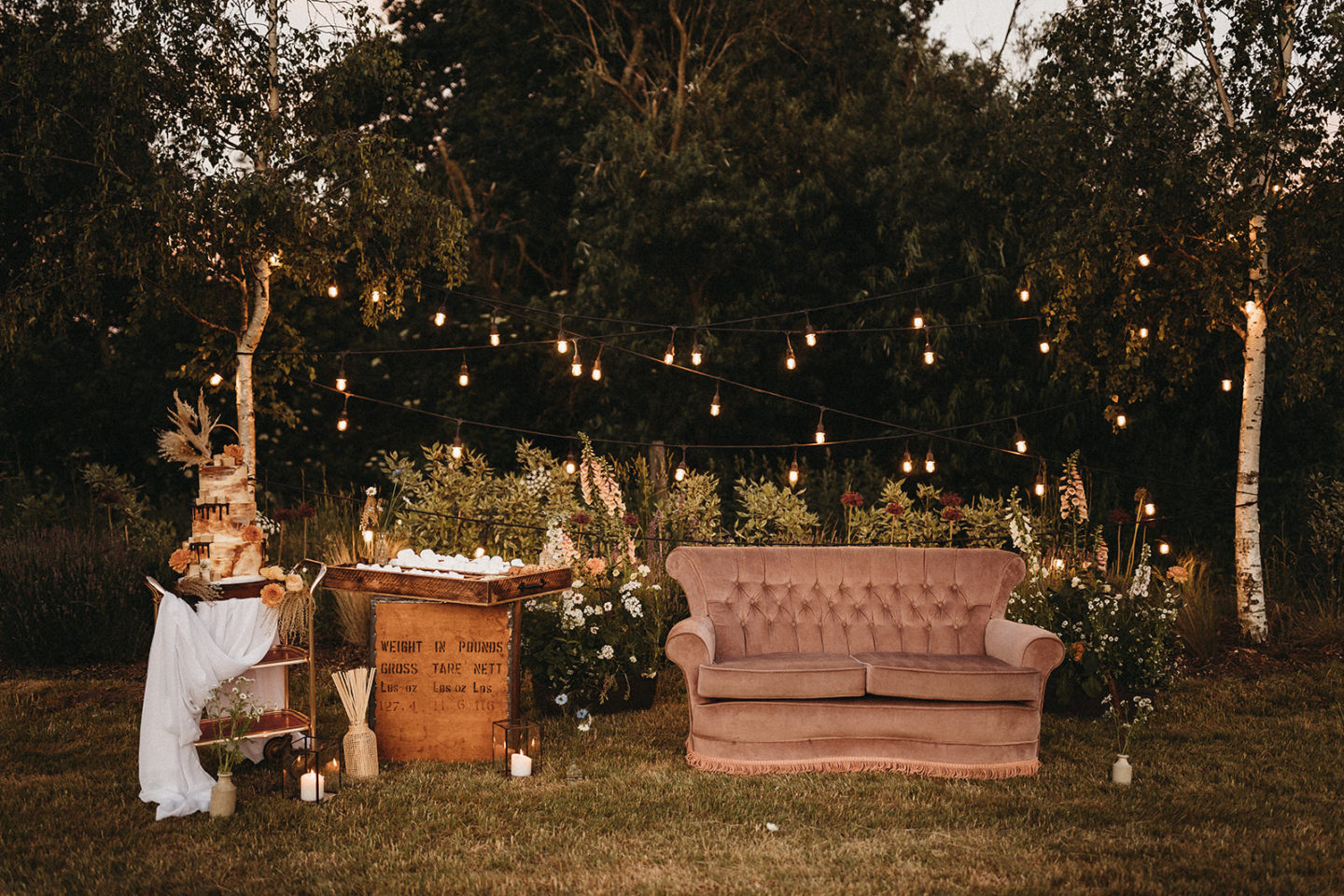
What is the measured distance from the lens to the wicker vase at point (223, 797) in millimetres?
4008

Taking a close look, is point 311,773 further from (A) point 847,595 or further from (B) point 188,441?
(A) point 847,595

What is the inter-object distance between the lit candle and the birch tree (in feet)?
18.1

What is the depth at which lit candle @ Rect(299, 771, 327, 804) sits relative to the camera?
421 centimetres

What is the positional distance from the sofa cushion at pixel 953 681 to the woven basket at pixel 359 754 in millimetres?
2190

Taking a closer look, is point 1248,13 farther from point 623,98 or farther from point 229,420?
point 229,420

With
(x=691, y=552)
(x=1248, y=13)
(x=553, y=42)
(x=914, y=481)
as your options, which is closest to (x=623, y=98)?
(x=553, y=42)

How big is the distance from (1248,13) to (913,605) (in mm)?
4665

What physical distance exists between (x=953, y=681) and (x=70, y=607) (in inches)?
221

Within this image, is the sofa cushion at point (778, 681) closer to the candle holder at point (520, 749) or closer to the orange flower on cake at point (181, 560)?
the candle holder at point (520, 749)

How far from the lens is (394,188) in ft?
25.7

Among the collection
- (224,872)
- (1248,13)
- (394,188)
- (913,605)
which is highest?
(1248,13)

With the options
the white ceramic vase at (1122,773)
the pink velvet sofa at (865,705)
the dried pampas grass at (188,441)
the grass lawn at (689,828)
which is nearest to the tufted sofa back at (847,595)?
the pink velvet sofa at (865,705)

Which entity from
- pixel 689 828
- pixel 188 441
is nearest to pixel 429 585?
pixel 188 441

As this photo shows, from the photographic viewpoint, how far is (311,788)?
4.21 metres
